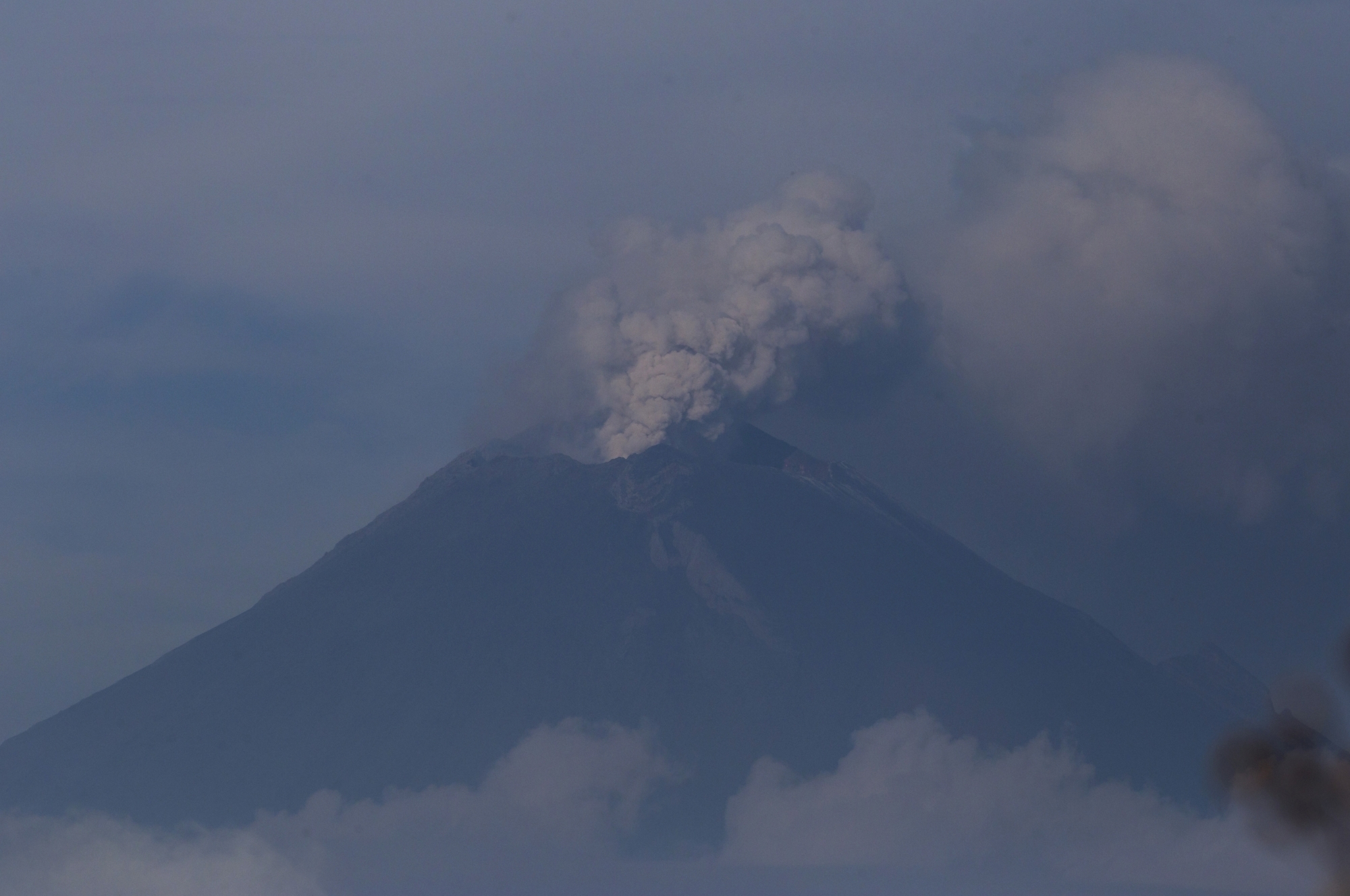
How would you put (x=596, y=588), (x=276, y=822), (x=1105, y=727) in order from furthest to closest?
(x=1105, y=727), (x=276, y=822), (x=596, y=588)

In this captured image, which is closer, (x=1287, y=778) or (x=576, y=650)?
(x=1287, y=778)

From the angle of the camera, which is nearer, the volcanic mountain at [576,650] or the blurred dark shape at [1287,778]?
the blurred dark shape at [1287,778]

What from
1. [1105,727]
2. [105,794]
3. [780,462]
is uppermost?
[780,462]

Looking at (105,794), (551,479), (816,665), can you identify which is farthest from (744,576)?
(105,794)

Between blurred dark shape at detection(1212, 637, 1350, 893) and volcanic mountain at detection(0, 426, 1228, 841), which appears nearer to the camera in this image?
blurred dark shape at detection(1212, 637, 1350, 893)

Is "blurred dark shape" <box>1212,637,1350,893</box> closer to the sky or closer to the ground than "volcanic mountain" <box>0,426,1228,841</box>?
closer to the ground

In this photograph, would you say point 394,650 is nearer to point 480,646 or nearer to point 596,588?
point 480,646

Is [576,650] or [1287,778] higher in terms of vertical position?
[576,650]

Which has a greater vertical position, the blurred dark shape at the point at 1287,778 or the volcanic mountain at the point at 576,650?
the volcanic mountain at the point at 576,650
